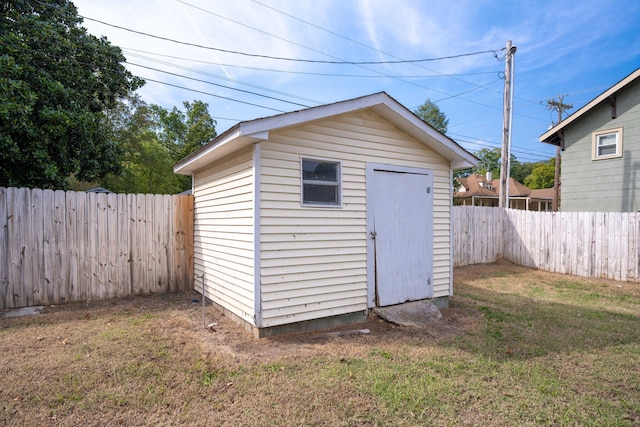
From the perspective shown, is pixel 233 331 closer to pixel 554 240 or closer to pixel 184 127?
pixel 554 240

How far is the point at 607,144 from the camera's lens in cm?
1071

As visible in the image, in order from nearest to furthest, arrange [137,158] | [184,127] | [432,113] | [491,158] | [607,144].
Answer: [607,144], [137,158], [184,127], [432,113], [491,158]

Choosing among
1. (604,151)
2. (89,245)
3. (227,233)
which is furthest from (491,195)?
(89,245)

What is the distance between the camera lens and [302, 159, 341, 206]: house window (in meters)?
4.85

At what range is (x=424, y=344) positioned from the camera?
174 inches

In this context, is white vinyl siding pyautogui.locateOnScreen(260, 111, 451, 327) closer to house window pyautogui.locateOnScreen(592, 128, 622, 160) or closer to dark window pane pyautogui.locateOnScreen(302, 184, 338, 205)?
dark window pane pyautogui.locateOnScreen(302, 184, 338, 205)

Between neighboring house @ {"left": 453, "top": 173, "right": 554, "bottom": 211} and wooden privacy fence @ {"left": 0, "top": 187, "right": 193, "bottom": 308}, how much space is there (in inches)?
1064

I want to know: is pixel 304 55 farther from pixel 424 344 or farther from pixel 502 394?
pixel 502 394

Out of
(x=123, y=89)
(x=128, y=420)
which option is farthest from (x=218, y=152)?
(x=123, y=89)

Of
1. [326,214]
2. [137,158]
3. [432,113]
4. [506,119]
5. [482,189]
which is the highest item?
[432,113]

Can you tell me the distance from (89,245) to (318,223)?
4.32 m

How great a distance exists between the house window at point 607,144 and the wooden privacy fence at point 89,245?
1253cm

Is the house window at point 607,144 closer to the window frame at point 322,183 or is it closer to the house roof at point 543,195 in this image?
the window frame at point 322,183

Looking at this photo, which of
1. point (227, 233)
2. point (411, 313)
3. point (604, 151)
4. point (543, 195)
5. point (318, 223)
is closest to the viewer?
point (318, 223)
